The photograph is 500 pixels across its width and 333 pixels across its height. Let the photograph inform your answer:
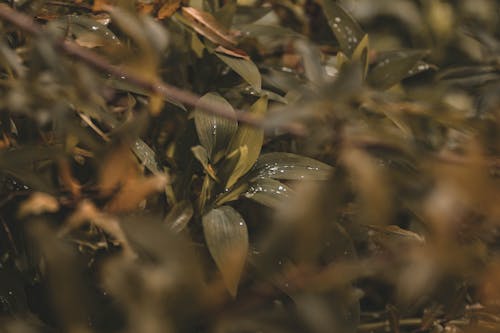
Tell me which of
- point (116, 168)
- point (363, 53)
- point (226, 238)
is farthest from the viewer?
point (363, 53)

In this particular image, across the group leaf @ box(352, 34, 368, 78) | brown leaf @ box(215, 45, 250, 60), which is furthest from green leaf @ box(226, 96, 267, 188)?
leaf @ box(352, 34, 368, 78)

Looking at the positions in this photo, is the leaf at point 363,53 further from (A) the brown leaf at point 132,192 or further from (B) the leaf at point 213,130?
(A) the brown leaf at point 132,192

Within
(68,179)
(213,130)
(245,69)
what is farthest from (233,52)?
(68,179)

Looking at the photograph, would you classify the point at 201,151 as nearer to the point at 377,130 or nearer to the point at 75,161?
the point at 75,161

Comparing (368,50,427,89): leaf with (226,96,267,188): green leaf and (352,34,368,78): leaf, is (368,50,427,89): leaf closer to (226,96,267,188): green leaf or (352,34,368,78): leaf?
(352,34,368,78): leaf

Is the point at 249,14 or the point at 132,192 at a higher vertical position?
the point at 132,192

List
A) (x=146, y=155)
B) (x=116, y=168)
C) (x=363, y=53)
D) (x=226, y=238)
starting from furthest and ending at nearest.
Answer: (x=363, y=53), (x=146, y=155), (x=226, y=238), (x=116, y=168)

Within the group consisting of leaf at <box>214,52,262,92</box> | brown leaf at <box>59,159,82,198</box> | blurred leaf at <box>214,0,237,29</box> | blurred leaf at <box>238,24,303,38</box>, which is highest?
brown leaf at <box>59,159,82,198</box>

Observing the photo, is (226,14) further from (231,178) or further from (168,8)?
(231,178)
